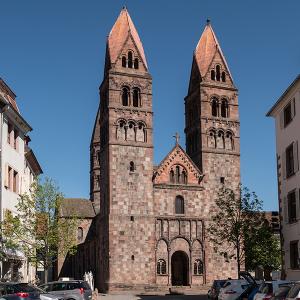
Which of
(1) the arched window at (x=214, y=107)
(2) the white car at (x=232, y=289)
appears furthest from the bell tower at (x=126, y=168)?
(2) the white car at (x=232, y=289)

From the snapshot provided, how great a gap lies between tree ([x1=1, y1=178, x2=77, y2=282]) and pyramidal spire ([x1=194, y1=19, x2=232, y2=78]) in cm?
3312

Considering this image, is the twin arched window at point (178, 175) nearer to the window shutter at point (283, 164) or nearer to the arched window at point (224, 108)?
the arched window at point (224, 108)

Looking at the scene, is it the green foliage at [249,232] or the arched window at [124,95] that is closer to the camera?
the green foliage at [249,232]

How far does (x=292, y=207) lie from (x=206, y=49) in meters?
45.2

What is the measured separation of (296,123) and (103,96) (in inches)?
1636

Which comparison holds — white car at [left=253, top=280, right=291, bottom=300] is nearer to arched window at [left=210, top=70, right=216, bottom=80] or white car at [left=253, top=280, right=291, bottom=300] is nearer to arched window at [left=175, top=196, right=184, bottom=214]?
arched window at [left=175, top=196, right=184, bottom=214]

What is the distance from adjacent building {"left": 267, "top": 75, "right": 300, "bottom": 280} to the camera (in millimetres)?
34938

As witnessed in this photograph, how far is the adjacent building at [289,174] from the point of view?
115 feet

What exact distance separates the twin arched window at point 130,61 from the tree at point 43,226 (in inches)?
1064

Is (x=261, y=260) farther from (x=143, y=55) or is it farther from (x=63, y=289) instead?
(x=143, y=55)

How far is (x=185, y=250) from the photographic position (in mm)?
69062

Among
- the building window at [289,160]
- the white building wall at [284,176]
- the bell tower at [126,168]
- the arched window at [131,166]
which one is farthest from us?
the arched window at [131,166]

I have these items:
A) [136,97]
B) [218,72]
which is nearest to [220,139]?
[218,72]

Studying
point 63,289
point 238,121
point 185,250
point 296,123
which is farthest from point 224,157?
point 63,289
